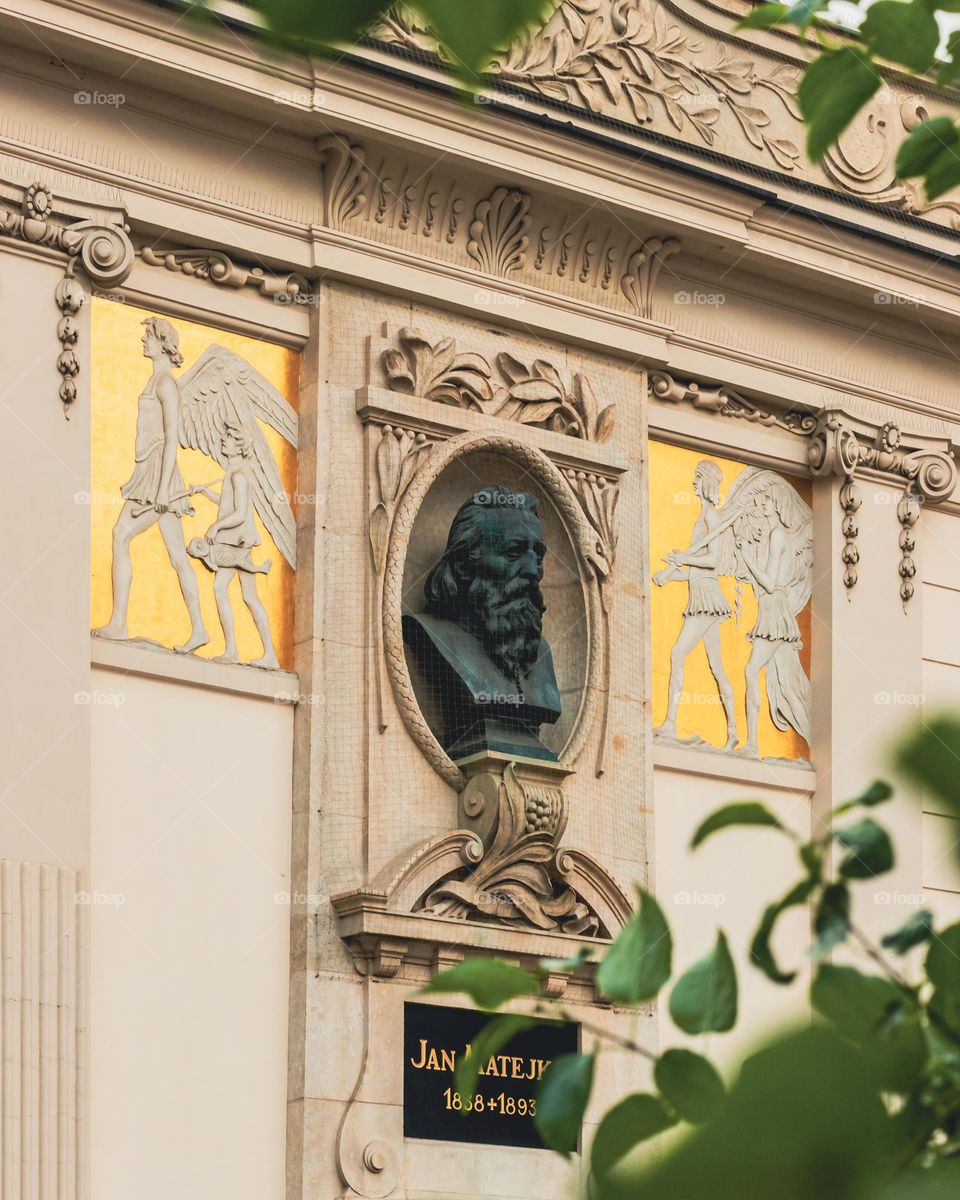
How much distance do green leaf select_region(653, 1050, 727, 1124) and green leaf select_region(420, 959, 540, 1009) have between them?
15 centimetres

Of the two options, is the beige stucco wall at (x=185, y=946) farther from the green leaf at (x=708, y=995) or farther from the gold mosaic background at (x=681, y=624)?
the green leaf at (x=708, y=995)

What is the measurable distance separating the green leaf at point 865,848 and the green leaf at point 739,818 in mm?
40

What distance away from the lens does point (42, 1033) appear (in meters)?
8.30

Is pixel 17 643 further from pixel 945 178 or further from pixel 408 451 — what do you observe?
pixel 945 178

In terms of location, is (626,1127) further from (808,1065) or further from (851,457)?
(851,457)

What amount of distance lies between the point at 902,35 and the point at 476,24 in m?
0.51

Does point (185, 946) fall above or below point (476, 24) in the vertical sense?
below

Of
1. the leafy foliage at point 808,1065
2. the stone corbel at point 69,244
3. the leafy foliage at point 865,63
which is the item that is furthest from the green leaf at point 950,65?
the stone corbel at point 69,244

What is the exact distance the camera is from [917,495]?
39.4 ft

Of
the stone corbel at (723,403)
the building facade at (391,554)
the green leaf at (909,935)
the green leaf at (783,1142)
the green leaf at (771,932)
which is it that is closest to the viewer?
the green leaf at (783,1142)

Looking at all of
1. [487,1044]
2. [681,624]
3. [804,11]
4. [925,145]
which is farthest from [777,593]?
[487,1044]

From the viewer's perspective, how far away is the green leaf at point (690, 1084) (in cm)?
76

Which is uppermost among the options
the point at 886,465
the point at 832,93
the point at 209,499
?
the point at 886,465

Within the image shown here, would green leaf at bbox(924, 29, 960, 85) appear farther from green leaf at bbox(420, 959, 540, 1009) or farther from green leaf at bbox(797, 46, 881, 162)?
green leaf at bbox(420, 959, 540, 1009)
